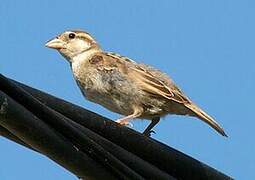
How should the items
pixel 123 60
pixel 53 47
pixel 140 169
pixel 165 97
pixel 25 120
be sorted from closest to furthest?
pixel 25 120
pixel 140 169
pixel 165 97
pixel 123 60
pixel 53 47

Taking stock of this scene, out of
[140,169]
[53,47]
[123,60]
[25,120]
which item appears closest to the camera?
[25,120]

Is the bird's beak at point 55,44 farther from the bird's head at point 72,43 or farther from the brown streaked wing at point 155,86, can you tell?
the brown streaked wing at point 155,86

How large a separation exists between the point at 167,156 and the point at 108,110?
387 cm

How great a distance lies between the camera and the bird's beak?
31.7 ft

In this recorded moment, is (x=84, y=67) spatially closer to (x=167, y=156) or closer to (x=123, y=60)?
(x=123, y=60)

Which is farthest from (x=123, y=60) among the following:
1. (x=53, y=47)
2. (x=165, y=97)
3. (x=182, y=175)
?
(x=182, y=175)

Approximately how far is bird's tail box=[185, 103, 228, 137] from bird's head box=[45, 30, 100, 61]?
2.25 m

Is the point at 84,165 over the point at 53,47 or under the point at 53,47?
under

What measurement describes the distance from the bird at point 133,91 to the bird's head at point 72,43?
99 centimetres

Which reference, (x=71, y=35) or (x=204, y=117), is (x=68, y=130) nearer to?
(x=204, y=117)

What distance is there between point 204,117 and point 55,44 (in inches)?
111

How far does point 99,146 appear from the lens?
376 centimetres

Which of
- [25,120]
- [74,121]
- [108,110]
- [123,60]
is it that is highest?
[123,60]

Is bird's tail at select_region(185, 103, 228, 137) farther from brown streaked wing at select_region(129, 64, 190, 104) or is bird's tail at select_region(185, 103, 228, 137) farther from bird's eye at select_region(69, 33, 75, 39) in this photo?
bird's eye at select_region(69, 33, 75, 39)
